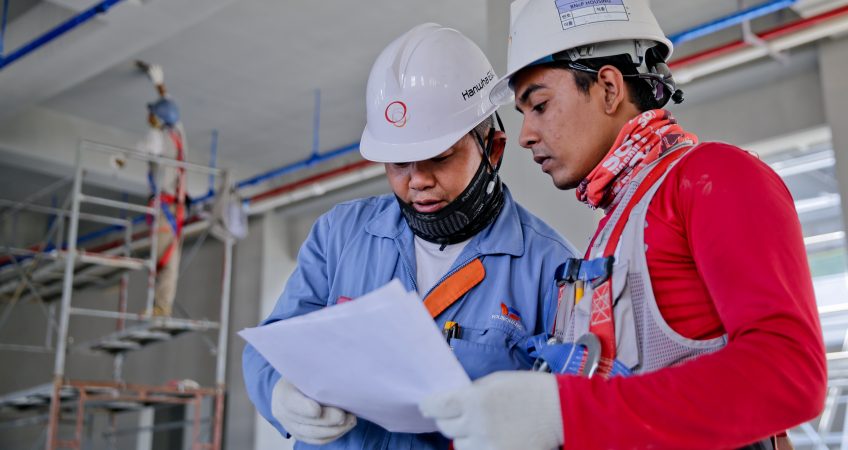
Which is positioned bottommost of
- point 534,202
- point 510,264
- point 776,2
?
point 510,264

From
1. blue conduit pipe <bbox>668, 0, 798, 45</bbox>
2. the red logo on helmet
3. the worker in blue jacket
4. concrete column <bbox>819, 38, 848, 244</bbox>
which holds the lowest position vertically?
the worker in blue jacket

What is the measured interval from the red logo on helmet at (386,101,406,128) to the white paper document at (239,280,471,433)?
823mm

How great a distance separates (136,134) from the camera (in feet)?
35.1

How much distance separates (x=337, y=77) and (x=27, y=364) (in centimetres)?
893

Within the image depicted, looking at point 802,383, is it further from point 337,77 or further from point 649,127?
point 337,77

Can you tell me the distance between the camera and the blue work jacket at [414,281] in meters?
1.97

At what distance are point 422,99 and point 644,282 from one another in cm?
103

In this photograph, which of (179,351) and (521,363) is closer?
(521,363)

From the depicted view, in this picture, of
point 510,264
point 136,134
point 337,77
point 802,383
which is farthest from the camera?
point 136,134

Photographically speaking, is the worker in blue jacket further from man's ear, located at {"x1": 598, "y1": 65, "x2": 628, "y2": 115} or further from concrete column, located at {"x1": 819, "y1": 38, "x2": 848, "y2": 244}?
concrete column, located at {"x1": 819, "y1": 38, "x2": 848, "y2": 244}

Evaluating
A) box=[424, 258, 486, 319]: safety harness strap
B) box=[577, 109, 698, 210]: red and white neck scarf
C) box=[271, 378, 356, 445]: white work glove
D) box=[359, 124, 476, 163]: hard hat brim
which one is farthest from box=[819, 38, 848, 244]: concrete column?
box=[271, 378, 356, 445]: white work glove

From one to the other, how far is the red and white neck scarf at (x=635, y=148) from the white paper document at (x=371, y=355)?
0.53 meters

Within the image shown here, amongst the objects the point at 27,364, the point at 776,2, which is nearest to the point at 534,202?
the point at 776,2

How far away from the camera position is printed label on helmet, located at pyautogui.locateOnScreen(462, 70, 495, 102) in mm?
2322
